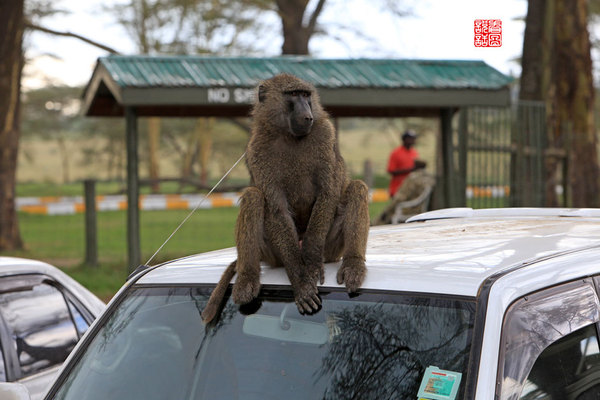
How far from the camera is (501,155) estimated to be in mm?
11391

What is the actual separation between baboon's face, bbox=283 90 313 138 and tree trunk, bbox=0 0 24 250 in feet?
37.2

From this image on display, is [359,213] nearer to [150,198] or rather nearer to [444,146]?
[444,146]

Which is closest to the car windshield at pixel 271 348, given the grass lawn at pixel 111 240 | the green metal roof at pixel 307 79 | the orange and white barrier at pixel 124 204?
the green metal roof at pixel 307 79

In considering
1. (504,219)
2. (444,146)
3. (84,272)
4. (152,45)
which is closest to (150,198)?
(152,45)

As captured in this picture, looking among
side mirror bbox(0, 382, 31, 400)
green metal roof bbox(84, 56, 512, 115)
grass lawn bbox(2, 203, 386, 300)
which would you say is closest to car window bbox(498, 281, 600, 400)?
side mirror bbox(0, 382, 31, 400)

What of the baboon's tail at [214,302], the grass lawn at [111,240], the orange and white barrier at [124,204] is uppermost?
the baboon's tail at [214,302]

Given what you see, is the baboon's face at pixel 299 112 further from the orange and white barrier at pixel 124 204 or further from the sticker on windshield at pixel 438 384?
the orange and white barrier at pixel 124 204

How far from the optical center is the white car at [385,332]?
2408 millimetres

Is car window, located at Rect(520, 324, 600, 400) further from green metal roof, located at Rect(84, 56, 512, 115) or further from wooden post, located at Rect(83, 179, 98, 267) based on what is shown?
wooden post, located at Rect(83, 179, 98, 267)

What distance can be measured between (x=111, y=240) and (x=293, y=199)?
1692cm

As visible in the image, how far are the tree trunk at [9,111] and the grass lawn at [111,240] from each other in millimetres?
585

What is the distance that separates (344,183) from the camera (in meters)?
3.81

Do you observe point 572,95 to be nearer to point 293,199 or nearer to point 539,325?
point 293,199

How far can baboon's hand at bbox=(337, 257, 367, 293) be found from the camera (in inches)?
106
